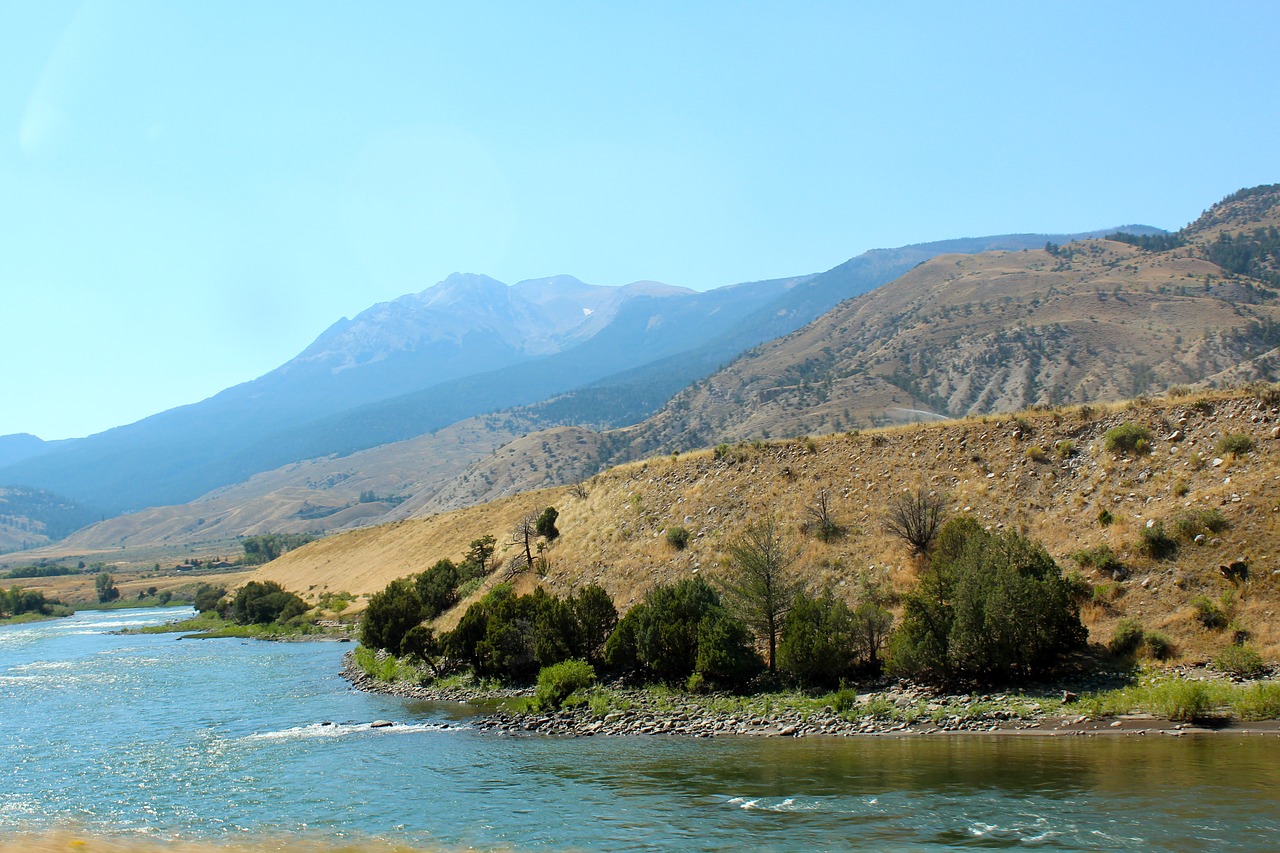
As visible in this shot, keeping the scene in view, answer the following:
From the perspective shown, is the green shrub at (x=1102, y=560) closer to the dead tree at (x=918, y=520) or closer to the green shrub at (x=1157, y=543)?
the green shrub at (x=1157, y=543)

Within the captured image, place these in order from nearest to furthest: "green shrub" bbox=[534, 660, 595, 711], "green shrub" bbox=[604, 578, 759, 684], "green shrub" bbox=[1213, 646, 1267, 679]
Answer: "green shrub" bbox=[1213, 646, 1267, 679] < "green shrub" bbox=[604, 578, 759, 684] < "green shrub" bbox=[534, 660, 595, 711]

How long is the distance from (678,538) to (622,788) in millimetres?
25105

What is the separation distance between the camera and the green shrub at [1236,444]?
36.0 m

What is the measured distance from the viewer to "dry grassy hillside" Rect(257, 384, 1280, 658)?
33125mm

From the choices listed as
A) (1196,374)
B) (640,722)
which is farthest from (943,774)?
(1196,374)

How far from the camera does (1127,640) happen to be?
31375 millimetres

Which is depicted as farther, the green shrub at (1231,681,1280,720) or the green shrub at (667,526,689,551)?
the green shrub at (667,526,689,551)

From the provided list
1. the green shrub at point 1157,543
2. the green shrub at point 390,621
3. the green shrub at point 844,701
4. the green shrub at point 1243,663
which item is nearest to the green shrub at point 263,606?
the green shrub at point 390,621

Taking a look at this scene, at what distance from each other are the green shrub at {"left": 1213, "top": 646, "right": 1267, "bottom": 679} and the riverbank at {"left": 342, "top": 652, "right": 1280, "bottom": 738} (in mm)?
897

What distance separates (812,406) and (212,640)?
337 feet

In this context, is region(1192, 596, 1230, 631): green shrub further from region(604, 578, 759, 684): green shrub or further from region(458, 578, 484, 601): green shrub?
region(458, 578, 484, 601): green shrub

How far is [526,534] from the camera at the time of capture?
5834 cm

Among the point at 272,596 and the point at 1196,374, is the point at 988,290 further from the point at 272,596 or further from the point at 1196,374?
the point at 272,596

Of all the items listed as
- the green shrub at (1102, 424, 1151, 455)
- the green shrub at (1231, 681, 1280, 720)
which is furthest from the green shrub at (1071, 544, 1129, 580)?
the green shrub at (1231, 681, 1280, 720)
